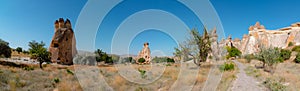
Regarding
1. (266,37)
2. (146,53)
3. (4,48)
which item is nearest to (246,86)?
(4,48)

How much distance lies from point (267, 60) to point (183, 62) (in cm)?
984

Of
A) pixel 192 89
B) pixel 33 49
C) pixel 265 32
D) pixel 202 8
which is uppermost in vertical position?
pixel 265 32

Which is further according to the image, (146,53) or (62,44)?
(146,53)

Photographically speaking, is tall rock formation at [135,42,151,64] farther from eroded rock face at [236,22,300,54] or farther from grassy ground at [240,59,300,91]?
eroded rock face at [236,22,300,54]

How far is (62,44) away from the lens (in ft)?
90.5

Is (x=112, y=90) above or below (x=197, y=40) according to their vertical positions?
below

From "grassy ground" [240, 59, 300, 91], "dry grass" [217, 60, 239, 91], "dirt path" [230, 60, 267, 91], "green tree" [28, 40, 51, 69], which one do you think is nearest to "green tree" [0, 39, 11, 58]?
"green tree" [28, 40, 51, 69]

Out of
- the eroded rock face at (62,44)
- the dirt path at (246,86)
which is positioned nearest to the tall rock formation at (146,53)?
the eroded rock face at (62,44)

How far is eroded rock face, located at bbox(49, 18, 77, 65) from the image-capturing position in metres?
26.7

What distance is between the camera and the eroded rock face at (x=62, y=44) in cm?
2669

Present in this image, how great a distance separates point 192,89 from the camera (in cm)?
810

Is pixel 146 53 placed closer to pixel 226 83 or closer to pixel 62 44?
pixel 62 44

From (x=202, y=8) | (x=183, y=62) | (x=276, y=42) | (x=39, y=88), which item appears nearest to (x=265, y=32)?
(x=276, y=42)

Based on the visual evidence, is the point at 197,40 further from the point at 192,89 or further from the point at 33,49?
the point at 33,49
